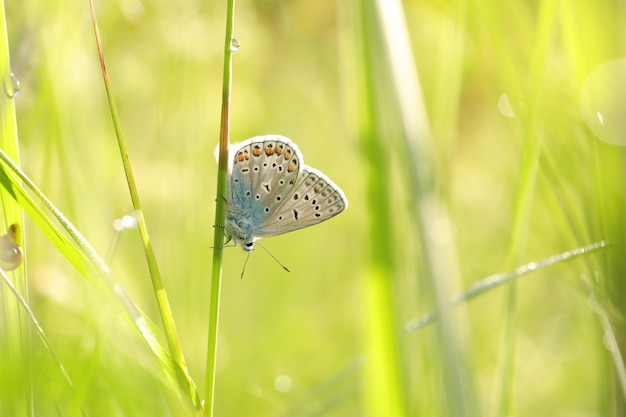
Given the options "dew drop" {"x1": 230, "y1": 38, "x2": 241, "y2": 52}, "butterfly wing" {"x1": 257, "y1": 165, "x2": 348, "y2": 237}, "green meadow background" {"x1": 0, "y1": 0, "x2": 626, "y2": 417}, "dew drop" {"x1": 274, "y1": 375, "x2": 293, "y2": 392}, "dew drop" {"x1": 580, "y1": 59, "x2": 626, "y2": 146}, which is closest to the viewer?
"green meadow background" {"x1": 0, "y1": 0, "x2": 626, "y2": 417}

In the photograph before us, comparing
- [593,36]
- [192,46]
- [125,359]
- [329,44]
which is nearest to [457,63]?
[593,36]

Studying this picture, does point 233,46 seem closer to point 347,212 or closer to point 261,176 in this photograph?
point 261,176

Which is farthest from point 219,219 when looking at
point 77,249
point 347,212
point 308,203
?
point 347,212

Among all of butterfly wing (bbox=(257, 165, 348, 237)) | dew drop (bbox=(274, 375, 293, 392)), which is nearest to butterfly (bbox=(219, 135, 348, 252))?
butterfly wing (bbox=(257, 165, 348, 237))

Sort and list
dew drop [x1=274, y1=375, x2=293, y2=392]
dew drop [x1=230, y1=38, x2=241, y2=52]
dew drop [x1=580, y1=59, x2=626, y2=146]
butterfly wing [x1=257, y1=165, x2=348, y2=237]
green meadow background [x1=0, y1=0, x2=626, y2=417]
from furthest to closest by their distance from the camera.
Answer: dew drop [x1=274, y1=375, x2=293, y2=392], butterfly wing [x1=257, y1=165, x2=348, y2=237], dew drop [x1=230, y1=38, x2=241, y2=52], dew drop [x1=580, y1=59, x2=626, y2=146], green meadow background [x1=0, y1=0, x2=626, y2=417]

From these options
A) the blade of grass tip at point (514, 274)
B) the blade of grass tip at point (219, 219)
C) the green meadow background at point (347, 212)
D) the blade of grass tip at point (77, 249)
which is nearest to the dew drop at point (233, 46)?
the blade of grass tip at point (219, 219)

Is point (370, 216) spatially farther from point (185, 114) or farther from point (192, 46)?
point (192, 46)

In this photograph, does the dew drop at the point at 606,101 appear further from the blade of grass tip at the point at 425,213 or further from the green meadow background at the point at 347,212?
the blade of grass tip at the point at 425,213

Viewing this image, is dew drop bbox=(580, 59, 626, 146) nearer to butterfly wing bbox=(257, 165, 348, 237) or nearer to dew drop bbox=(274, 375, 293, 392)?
butterfly wing bbox=(257, 165, 348, 237)
